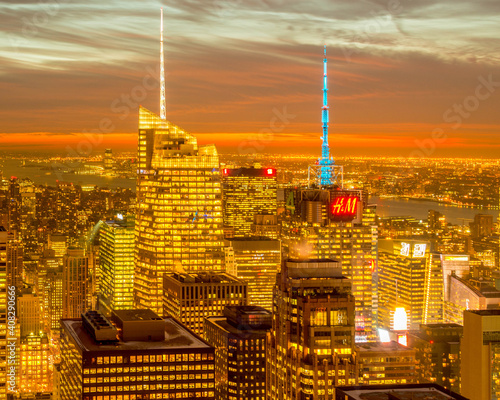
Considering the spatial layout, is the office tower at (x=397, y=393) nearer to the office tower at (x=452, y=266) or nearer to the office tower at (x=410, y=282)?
the office tower at (x=410, y=282)

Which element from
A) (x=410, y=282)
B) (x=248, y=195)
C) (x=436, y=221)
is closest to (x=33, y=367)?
(x=410, y=282)

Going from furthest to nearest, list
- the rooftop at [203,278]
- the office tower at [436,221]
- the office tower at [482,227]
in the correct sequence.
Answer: the office tower at [482,227], the office tower at [436,221], the rooftop at [203,278]

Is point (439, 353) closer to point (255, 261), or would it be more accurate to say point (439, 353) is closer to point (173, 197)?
point (255, 261)

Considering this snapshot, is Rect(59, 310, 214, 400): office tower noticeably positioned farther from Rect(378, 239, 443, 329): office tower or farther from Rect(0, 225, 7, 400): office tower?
Rect(378, 239, 443, 329): office tower

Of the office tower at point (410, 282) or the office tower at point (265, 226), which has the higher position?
the office tower at point (265, 226)

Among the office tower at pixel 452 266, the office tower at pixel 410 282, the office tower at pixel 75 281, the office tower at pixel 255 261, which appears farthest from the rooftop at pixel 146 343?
the office tower at pixel 75 281

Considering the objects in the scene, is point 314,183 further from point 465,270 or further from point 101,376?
point 101,376
